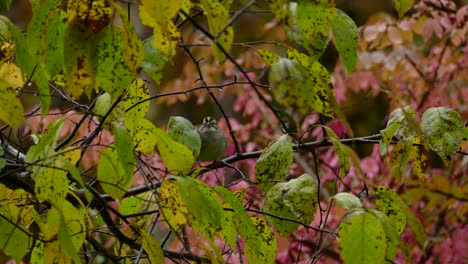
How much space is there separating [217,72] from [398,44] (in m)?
1.04

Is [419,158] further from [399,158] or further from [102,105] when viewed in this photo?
Answer: [102,105]

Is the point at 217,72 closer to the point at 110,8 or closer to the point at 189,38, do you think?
the point at 189,38

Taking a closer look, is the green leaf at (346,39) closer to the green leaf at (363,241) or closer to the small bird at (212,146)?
the green leaf at (363,241)

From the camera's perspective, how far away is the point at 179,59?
198 inches

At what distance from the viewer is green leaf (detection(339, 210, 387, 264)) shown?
2.98 ft

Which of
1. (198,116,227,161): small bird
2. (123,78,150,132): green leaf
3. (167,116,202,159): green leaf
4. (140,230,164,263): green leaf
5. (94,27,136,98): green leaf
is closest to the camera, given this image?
(94,27,136,98): green leaf

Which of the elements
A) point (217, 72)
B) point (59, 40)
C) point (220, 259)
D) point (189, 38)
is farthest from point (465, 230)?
point (59, 40)

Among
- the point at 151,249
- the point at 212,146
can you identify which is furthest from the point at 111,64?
the point at 212,146

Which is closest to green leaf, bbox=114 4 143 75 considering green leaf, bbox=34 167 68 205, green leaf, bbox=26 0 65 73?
green leaf, bbox=26 0 65 73

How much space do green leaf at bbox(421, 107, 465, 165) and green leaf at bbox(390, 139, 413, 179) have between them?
39 millimetres

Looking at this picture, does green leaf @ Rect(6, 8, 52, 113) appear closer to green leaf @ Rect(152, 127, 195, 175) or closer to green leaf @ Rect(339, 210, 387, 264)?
green leaf @ Rect(152, 127, 195, 175)

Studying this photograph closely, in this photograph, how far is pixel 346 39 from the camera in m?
0.89

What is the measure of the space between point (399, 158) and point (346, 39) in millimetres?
407

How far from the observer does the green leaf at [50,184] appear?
951mm
